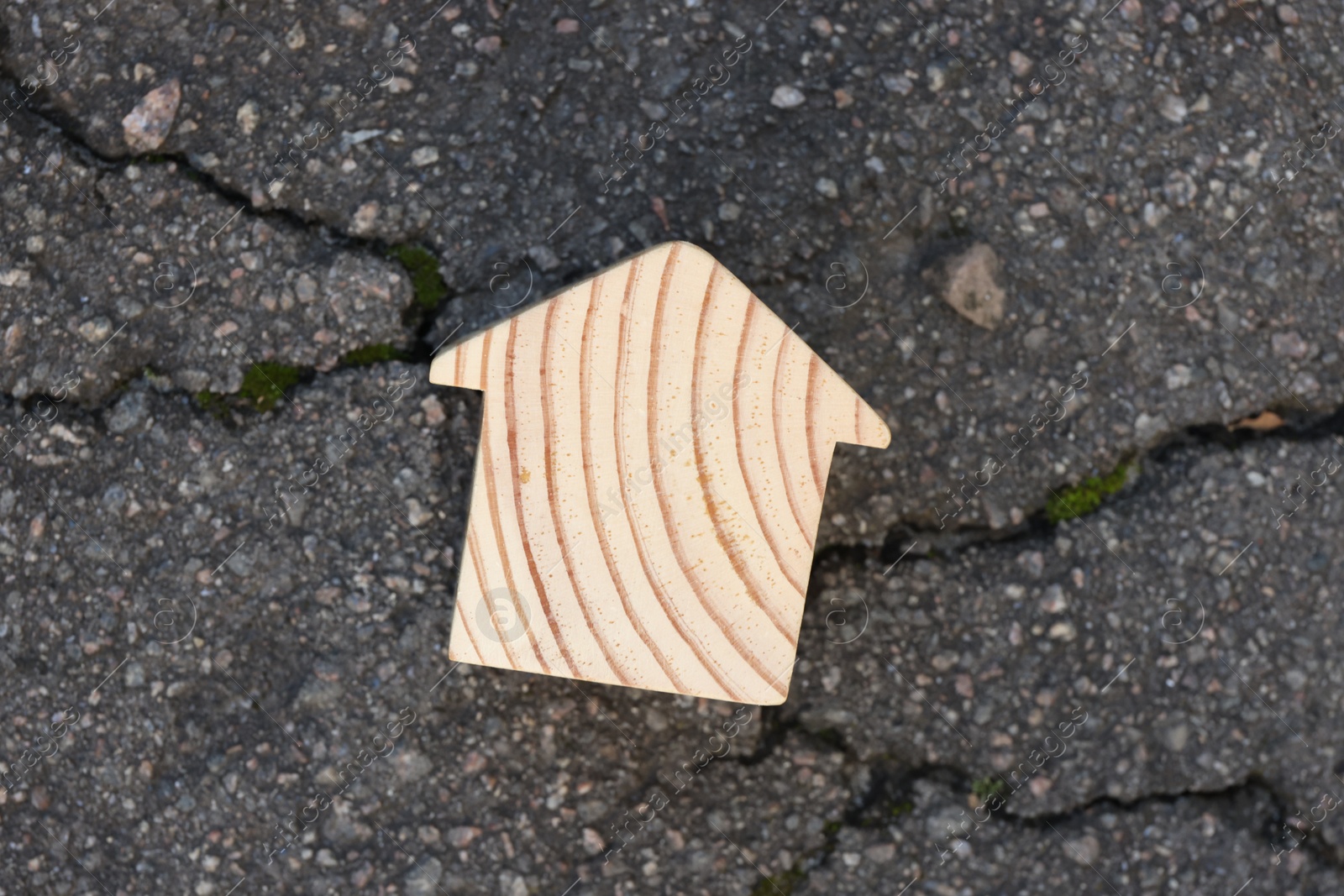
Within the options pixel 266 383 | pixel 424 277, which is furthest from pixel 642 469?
pixel 266 383

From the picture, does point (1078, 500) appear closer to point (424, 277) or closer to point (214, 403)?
point (424, 277)

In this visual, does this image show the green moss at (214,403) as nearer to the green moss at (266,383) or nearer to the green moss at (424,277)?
the green moss at (266,383)

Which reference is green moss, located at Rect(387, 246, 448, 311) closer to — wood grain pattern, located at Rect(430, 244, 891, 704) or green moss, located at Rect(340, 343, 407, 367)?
green moss, located at Rect(340, 343, 407, 367)

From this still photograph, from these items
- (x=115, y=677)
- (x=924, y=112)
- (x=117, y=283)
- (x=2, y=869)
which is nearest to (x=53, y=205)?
(x=117, y=283)

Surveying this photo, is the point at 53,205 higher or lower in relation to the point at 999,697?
higher

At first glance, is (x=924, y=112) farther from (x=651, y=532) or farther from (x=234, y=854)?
(x=234, y=854)

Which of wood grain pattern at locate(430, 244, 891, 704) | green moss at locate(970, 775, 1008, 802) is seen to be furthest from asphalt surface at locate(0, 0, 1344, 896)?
wood grain pattern at locate(430, 244, 891, 704)

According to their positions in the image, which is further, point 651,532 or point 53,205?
point 53,205

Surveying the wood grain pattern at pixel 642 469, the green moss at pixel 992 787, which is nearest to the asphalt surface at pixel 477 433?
the green moss at pixel 992 787
